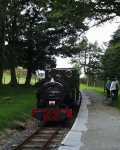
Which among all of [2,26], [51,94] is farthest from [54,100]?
[2,26]

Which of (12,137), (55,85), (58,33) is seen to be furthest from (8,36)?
(12,137)

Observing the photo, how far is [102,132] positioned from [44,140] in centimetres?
239

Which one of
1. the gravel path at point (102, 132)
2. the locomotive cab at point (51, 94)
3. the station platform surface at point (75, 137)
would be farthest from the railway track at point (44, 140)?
the locomotive cab at point (51, 94)

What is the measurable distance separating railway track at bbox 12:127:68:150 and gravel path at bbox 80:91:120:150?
110 centimetres

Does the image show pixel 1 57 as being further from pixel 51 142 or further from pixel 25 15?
pixel 51 142

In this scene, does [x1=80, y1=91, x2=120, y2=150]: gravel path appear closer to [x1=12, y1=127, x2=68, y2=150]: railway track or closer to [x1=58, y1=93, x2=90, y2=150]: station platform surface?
[x1=58, y1=93, x2=90, y2=150]: station platform surface

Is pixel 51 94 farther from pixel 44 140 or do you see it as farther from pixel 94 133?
pixel 44 140

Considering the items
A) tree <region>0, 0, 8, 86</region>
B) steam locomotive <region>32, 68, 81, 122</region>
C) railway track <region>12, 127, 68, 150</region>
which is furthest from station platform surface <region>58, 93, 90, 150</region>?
tree <region>0, 0, 8, 86</region>

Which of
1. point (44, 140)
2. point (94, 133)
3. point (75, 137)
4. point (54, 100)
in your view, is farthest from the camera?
point (54, 100)

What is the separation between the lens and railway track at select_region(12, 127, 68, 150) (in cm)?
1780

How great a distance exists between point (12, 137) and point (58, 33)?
1799 inches

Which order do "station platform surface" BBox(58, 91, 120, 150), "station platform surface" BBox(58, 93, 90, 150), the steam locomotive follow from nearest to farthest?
"station platform surface" BBox(58, 93, 90, 150)
"station platform surface" BBox(58, 91, 120, 150)
the steam locomotive

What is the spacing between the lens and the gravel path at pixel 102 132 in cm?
1689

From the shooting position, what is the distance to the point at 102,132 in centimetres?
2075
